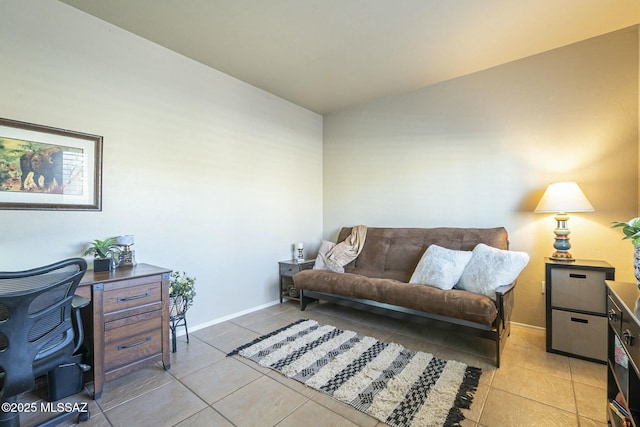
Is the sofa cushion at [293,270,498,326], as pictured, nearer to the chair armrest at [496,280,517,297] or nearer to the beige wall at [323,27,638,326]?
the chair armrest at [496,280,517,297]

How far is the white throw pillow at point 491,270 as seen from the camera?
2.28 meters

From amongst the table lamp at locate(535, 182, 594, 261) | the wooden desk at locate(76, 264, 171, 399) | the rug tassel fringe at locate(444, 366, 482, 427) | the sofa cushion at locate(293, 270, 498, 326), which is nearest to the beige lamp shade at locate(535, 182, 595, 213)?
the table lamp at locate(535, 182, 594, 261)

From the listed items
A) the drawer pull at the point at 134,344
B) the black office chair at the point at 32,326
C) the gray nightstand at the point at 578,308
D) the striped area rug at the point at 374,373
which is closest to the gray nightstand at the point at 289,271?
the striped area rug at the point at 374,373

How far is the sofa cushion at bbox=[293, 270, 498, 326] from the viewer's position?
215 centimetres

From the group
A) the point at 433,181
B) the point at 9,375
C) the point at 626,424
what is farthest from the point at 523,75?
the point at 9,375

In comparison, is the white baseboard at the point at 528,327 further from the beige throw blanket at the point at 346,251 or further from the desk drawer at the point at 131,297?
the desk drawer at the point at 131,297

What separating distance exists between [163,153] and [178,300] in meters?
1.38

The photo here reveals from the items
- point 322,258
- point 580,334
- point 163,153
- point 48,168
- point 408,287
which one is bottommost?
point 580,334

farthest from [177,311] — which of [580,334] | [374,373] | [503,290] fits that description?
[580,334]

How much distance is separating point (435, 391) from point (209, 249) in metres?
2.37

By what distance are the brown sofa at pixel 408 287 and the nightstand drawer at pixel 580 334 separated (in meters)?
0.34

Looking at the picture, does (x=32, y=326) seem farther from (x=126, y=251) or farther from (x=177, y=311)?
(x=177, y=311)

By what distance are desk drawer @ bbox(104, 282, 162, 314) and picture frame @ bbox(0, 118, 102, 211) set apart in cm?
79

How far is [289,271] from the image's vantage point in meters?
3.60
